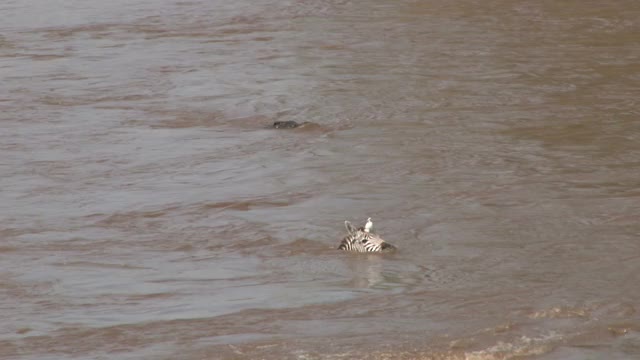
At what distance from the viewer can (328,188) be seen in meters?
12.0

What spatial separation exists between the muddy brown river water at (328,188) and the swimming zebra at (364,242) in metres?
0.10

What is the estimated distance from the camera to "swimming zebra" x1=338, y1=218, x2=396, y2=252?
9.67 m

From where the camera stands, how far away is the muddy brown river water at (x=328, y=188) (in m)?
8.41

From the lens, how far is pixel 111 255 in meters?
10.2

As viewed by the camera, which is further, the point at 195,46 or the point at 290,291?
the point at 195,46

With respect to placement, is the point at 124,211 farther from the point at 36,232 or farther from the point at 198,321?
the point at 198,321

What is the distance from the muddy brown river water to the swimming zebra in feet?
0.34

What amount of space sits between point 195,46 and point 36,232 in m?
9.47

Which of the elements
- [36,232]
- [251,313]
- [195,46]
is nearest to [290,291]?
[251,313]

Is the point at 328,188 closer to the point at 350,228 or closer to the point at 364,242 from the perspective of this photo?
the point at 350,228

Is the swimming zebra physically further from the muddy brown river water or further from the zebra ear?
the muddy brown river water

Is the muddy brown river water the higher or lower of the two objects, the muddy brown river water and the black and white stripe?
the lower

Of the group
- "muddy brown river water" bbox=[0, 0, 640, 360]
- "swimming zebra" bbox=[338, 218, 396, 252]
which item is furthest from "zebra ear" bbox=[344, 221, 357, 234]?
"muddy brown river water" bbox=[0, 0, 640, 360]

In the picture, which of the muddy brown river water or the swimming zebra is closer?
the muddy brown river water
